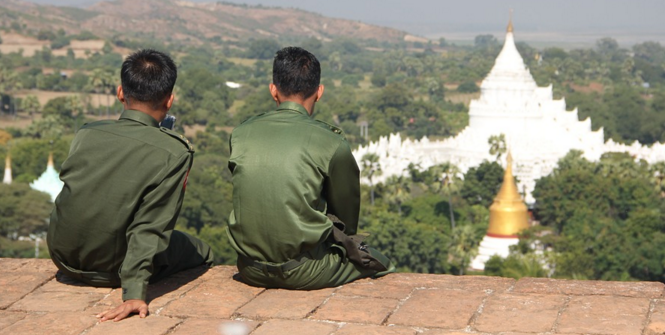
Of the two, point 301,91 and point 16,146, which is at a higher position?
point 301,91

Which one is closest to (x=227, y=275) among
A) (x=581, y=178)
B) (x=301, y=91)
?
(x=301, y=91)

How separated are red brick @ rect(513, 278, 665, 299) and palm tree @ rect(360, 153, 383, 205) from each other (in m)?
43.2

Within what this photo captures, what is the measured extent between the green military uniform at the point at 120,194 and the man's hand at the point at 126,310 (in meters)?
0.06

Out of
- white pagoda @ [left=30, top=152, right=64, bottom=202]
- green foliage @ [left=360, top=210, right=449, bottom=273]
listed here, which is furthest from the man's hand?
white pagoda @ [left=30, top=152, right=64, bottom=202]

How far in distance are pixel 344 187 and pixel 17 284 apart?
2019 mm

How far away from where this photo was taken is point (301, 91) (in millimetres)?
7547

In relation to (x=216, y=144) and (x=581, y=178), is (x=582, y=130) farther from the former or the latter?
(x=216, y=144)

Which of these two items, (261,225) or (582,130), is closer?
(261,225)

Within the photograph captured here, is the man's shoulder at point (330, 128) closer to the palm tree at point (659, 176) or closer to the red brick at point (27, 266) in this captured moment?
the red brick at point (27, 266)

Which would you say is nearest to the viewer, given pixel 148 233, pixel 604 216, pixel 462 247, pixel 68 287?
pixel 148 233

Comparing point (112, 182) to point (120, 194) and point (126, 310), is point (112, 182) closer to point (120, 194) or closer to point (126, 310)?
point (120, 194)

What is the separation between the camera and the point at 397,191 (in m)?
49.8

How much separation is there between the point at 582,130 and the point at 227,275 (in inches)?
2194

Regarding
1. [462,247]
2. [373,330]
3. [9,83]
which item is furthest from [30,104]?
[373,330]
